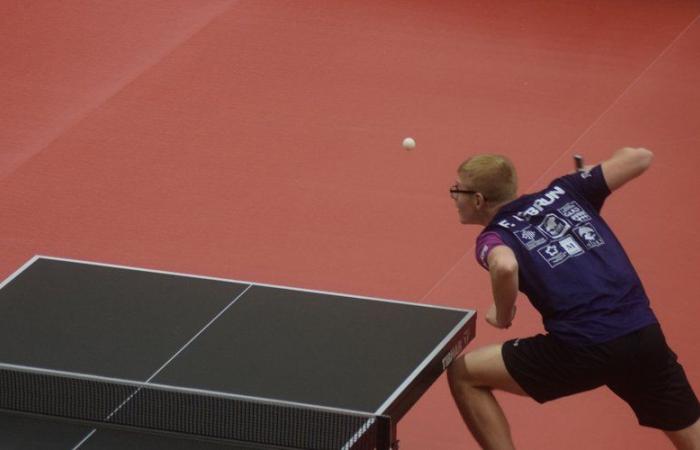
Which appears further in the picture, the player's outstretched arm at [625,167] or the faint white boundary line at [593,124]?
the faint white boundary line at [593,124]

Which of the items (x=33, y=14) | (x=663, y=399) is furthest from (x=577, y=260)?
(x=33, y=14)

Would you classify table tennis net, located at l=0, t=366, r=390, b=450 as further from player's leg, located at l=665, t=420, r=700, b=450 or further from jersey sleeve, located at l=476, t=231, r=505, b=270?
player's leg, located at l=665, t=420, r=700, b=450

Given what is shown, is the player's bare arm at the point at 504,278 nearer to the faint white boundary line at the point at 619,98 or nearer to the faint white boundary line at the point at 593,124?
the faint white boundary line at the point at 593,124

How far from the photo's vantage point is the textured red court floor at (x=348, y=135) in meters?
8.08

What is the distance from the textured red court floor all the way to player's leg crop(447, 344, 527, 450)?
3.52ft

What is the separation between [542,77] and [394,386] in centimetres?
489

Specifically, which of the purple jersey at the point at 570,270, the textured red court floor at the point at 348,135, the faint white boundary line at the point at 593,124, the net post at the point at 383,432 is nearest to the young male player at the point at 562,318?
the purple jersey at the point at 570,270

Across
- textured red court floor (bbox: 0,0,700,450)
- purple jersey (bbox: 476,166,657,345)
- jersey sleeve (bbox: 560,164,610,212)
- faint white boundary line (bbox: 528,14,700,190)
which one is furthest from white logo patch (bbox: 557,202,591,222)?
faint white boundary line (bbox: 528,14,700,190)

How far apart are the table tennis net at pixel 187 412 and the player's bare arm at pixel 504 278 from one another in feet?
2.11

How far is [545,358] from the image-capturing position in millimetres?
5590

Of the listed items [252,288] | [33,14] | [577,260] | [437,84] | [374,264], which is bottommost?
[577,260]

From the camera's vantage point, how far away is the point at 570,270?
5.52 meters

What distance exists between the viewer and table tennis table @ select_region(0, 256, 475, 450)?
5.30m

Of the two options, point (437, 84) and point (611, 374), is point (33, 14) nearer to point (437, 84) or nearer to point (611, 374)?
point (437, 84)
